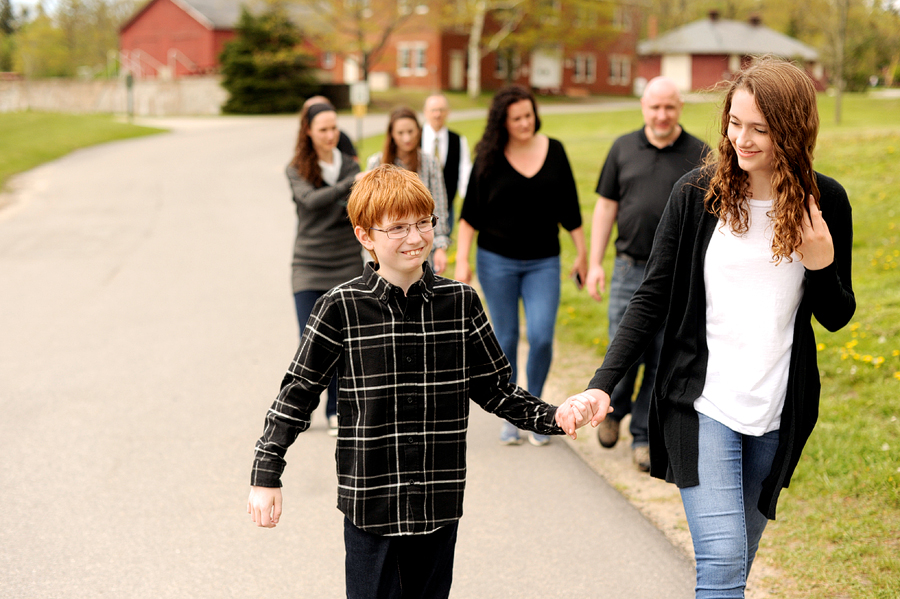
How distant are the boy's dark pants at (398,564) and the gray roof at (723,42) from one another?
6886cm

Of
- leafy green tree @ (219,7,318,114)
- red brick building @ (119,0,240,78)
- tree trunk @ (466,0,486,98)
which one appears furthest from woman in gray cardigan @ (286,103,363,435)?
red brick building @ (119,0,240,78)

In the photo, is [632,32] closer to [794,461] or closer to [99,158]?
[99,158]

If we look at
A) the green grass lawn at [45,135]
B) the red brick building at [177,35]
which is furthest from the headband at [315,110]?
the red brick building at [177,35]

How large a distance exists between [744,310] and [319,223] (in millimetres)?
3618

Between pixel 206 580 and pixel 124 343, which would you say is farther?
pixel 124 343

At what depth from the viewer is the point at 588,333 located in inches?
330

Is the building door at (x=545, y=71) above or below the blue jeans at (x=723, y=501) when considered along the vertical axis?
above

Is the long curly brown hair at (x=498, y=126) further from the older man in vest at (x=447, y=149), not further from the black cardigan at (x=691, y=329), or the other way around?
the black cardigan at (x=691, y=329)

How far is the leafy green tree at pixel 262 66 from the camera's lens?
4381 cm

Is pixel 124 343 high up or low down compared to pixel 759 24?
down

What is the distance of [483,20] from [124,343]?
49486 mm

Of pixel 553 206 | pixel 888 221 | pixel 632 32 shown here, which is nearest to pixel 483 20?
pixel 632 32

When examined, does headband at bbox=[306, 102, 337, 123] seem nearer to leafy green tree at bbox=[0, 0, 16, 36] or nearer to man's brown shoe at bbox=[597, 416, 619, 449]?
man's brown shoe at bbox=[597, 416, 619, 449]

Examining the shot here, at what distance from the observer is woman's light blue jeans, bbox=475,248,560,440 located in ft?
18.8
